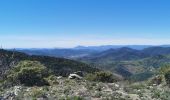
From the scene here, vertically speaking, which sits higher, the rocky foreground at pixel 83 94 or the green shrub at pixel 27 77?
the green shrub at pixel 27 77

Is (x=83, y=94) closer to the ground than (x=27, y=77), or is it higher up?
closer to the ground

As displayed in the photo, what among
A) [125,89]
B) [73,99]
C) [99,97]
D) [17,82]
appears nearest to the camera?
[73,99]

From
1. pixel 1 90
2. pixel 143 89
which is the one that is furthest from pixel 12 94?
pixel 143 89

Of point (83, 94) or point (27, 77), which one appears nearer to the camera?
point (83, 94)

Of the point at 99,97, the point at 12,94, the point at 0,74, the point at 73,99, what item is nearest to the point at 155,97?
the point at 99,97

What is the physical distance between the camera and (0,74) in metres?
40.1

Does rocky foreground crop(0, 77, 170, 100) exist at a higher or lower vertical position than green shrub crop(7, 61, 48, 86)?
lower

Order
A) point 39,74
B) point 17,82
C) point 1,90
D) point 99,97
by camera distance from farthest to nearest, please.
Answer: point 39,74
point 17,82
point 1,90
point 99,97

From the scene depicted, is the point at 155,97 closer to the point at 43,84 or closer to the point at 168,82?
the point at 168,82

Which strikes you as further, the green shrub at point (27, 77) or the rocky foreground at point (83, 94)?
the green shrub at point (27, 77)

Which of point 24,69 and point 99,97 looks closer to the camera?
point 99,97

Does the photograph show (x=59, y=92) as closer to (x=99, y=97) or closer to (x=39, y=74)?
(x=99, y=97)

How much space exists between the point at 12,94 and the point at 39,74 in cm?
1190

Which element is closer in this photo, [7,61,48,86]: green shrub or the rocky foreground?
the rocky foreground
